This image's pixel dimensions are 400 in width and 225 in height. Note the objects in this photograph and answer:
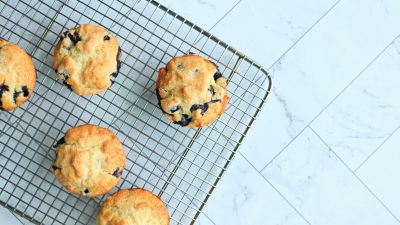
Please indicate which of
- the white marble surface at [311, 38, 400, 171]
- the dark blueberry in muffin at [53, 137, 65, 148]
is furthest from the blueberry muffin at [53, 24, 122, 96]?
the white marble surface at [311, 38, 400, 171]

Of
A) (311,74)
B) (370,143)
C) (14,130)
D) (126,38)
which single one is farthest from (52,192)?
(370,143)

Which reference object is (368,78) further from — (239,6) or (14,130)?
(14,130)

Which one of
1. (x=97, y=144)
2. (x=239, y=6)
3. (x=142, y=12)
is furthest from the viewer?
(x=239, y=6)

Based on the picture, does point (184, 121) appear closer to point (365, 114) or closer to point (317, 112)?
point (317, 112)

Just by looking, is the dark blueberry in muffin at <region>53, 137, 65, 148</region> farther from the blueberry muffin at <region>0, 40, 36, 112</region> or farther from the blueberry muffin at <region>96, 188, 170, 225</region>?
the blueberry muffin at <region>96, 188, 170, 225</region>

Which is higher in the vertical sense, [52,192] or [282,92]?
[282,92]

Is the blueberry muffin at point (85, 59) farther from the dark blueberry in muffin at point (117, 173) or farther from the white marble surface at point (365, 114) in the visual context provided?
the white marble surface at point (365, 114)

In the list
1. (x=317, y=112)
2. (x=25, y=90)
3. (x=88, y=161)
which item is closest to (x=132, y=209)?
(x=88, y=161)
